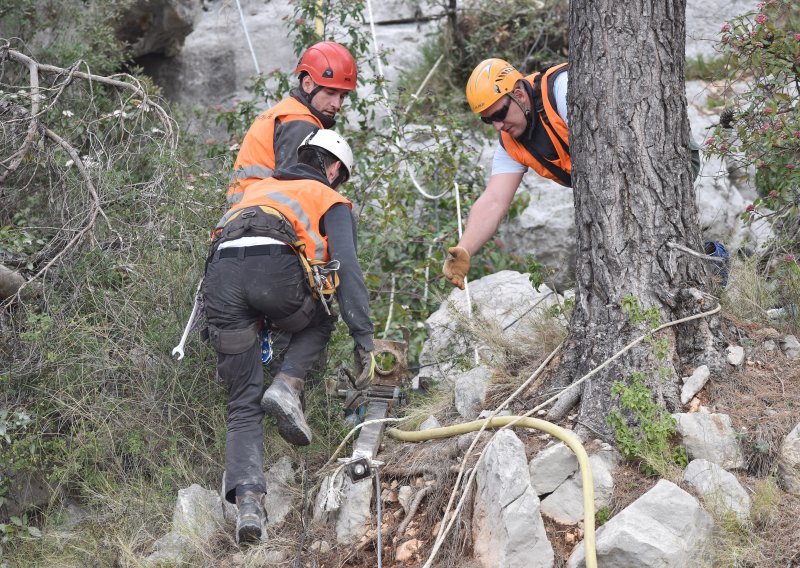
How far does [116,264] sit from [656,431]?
2934mm

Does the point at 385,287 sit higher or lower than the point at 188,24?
lower

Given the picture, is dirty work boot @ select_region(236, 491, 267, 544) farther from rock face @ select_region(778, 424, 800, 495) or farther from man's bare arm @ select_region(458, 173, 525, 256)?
rock face @ select_region(778, 424, 800, 495)

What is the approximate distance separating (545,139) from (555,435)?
163 cm

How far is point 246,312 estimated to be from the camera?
13.1 feet

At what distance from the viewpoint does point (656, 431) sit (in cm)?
353

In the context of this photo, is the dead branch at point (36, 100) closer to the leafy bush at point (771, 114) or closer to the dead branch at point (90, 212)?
the dead branch at point (90, 212)

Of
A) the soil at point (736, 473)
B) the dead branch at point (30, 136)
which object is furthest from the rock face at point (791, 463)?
the dead branch at point (30, 136)

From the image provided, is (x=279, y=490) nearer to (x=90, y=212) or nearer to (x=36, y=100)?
(x=90, y=212)

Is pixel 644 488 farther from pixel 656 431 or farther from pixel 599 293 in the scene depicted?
pixel 599 293

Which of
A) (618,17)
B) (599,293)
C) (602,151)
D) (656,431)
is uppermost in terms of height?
(618,17)

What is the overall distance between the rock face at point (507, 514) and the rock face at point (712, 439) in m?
0.67

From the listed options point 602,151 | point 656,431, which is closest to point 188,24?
point 602,151

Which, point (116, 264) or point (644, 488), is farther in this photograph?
point (116, 264)

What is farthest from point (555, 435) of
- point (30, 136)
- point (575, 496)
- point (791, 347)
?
point (30, 136)
